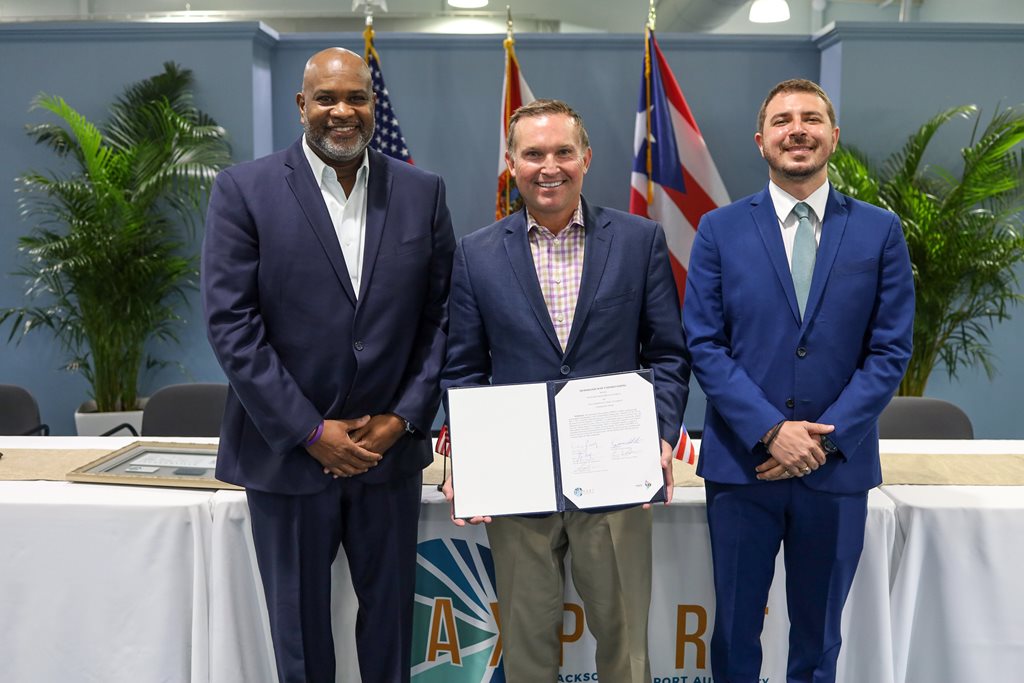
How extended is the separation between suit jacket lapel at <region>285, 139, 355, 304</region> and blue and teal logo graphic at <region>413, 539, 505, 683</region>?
2.71ft

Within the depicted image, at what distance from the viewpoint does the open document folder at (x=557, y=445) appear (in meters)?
2.05

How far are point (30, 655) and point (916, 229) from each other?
488 cm

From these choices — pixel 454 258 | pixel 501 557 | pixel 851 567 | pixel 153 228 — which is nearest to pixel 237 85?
pixel 153 228

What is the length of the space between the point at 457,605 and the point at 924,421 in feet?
6.81

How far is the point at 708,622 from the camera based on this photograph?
251 centimetres

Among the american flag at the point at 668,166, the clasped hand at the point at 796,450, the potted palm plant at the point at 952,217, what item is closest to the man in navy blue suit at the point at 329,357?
the clasped hand at the point at 796,450

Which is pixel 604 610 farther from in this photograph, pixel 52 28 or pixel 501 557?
pixel 52 28

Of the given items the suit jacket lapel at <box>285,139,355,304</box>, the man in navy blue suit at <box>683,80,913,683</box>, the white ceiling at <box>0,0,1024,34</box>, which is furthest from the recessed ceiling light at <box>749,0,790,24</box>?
the suit jacket lapel at <box>285,139,355,304</box>

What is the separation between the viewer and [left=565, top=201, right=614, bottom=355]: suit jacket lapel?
212cm

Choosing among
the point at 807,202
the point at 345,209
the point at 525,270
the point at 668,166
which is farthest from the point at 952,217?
the point at 345,209

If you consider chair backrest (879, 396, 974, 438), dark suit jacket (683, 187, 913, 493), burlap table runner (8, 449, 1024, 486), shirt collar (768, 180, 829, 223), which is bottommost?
burlap table runner (8, 449, 1024, 486)

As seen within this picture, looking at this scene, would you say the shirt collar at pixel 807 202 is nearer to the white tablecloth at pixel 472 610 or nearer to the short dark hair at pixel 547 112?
the short dark hair at pixel 547 112

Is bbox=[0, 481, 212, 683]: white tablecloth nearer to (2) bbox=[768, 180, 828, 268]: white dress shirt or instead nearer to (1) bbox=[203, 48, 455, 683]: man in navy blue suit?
(1) bbox=[203, 48, 455, 683]: man in navy blue suit

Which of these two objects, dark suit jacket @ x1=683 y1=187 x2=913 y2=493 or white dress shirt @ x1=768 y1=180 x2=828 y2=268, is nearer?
dark suit jacket @ x1=683 y1=187 x2=913 y2=493
